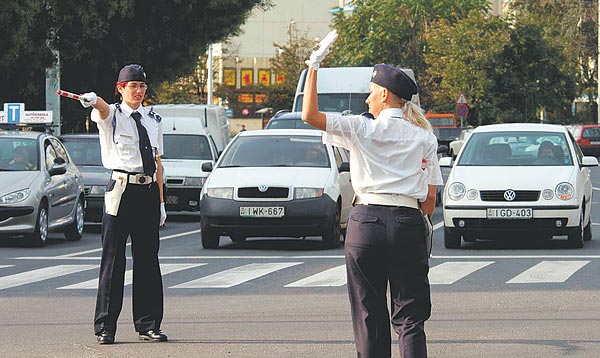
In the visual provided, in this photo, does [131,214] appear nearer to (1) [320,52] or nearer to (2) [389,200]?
(2) [389,200]

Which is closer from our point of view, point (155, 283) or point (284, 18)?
point (155, 283)

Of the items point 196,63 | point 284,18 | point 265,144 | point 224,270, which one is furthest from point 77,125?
point 284,18

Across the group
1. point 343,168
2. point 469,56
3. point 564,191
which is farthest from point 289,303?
point 469,56

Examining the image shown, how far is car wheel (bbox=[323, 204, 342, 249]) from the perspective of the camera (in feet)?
57.2

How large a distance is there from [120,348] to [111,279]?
520 mm

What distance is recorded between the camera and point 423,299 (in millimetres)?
6734

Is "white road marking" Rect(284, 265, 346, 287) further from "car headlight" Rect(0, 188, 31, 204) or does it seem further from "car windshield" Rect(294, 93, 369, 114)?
"car windshield" Rect(294, 93, 369, 114)

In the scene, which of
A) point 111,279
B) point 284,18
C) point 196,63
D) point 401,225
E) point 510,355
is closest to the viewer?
point 401,225

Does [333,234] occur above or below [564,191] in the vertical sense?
below

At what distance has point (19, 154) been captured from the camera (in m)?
19.3

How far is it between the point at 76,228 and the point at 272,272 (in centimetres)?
653

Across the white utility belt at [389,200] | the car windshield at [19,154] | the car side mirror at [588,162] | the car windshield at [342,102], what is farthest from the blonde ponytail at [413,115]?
the car windshield at [342,102]

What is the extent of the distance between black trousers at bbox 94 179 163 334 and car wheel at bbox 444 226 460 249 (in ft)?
27.0

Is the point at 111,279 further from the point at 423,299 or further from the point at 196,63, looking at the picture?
the point at 196,63
